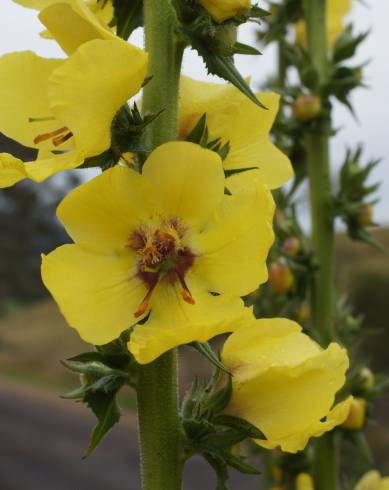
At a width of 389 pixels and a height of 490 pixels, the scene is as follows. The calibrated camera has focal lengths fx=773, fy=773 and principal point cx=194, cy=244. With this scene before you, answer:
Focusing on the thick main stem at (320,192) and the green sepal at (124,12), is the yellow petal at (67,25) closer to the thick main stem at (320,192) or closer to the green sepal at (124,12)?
the green sepal at (124,12)

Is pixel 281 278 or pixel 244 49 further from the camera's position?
pixel 281 278

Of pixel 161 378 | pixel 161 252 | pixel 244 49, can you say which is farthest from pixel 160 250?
pixel 244 49

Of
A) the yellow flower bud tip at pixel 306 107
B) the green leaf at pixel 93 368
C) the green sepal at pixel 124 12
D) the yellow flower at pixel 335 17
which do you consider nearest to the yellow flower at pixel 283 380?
the green leaf at pixel 93 368

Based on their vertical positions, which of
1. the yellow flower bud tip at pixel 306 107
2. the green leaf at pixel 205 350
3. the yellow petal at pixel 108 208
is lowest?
the yellow flower bud tip at pixel 306 107

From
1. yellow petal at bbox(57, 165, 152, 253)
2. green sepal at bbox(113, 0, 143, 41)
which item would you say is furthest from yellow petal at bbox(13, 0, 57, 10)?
yellow petal at bbox(57, 165, 152, 253)

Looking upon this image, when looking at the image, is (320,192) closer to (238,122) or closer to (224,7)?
(238,122)

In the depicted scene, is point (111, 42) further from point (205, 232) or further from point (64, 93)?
point (205, 232)
